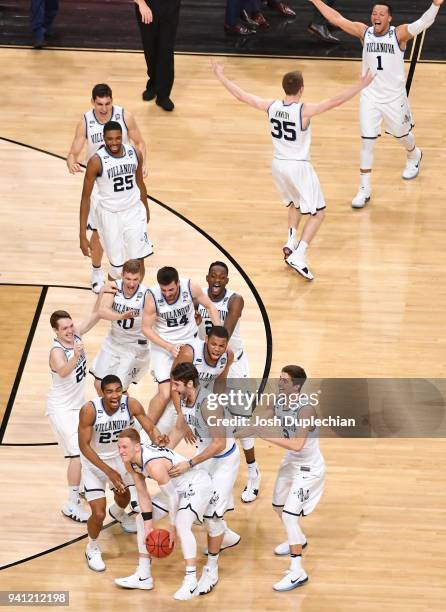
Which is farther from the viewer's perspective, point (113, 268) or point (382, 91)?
point (382, 91)

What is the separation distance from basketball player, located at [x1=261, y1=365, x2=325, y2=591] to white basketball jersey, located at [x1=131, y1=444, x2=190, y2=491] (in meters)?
0.68

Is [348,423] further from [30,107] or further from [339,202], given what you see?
[30,107]

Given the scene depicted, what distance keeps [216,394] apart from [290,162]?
9.76 ft

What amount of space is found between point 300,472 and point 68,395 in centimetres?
170

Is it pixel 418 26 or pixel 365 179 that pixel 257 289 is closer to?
pixel 365 179

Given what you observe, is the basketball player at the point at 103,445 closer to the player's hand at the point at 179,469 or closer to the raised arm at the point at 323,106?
the player's hand at the point at 179,469

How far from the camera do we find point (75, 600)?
7785mm

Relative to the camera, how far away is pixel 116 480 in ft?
25.7

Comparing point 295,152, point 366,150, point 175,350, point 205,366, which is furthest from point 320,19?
point 205,366

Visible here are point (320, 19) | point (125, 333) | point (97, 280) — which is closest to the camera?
point (125, 333)

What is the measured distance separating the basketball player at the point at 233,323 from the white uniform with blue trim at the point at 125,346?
1.50 feet

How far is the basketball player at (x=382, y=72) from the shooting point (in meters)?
11.3

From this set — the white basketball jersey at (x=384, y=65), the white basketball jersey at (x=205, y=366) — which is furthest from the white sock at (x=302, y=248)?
the white basketball jersey at (x=205, y=366)

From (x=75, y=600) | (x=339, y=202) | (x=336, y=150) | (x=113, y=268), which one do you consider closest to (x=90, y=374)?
(x=113, y=268)
